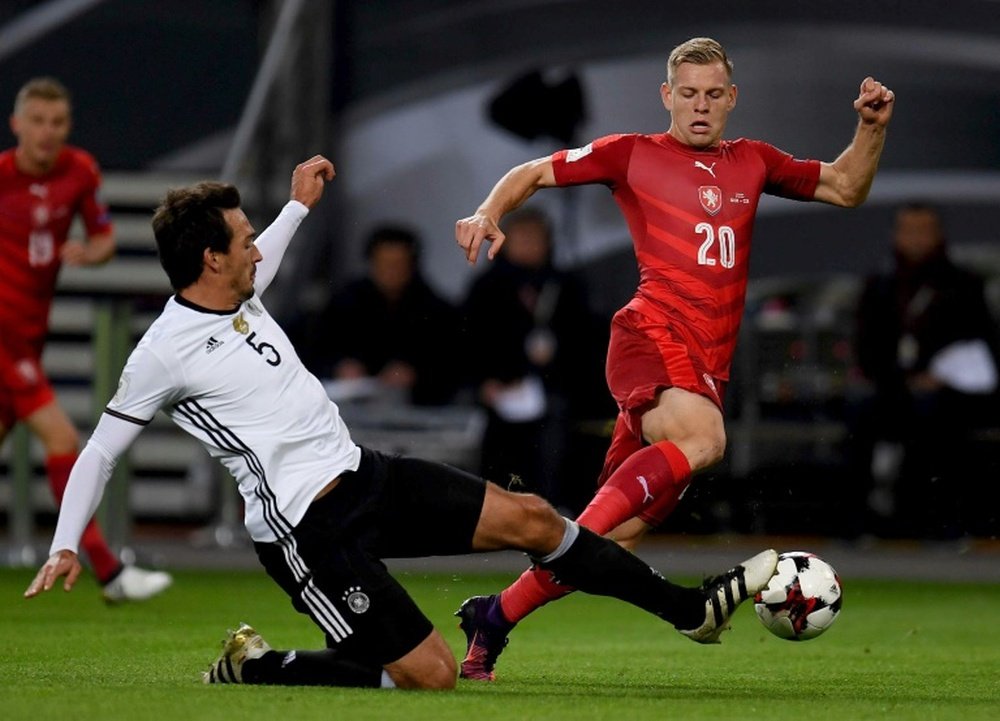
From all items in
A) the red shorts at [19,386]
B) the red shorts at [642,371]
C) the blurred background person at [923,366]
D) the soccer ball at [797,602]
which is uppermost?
the red shorts at [642,371]

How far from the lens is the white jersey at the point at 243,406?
20.0 feet

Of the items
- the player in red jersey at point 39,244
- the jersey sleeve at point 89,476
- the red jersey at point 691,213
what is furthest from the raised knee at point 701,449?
the player in red jersey at point 39,244

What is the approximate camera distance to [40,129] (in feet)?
33.4

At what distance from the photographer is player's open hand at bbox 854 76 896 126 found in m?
7.11

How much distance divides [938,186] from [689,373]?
8.59 m

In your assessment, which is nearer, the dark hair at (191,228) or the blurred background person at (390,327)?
the dark hair at (191,228)

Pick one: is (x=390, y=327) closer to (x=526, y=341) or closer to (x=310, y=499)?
(x=526, y=341)

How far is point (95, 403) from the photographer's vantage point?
12.4m

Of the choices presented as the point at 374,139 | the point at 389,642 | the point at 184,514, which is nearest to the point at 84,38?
the point at 374,139

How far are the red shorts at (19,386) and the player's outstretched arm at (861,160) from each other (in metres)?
4.59

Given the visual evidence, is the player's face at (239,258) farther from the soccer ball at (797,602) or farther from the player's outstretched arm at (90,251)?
the player's outstretched arm at (90,251)

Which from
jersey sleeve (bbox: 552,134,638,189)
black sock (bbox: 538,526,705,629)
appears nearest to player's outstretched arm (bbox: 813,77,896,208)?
jersey sleeve (bbox: 552,134,638,189)

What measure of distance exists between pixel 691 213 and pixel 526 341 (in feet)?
20.0

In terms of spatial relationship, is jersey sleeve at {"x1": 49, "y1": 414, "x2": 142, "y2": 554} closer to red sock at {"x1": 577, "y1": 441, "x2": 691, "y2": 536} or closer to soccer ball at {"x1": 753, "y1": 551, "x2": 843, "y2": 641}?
red sock at {"x1": 577, "y1": 441, "x2": 691, "y2": 536}
